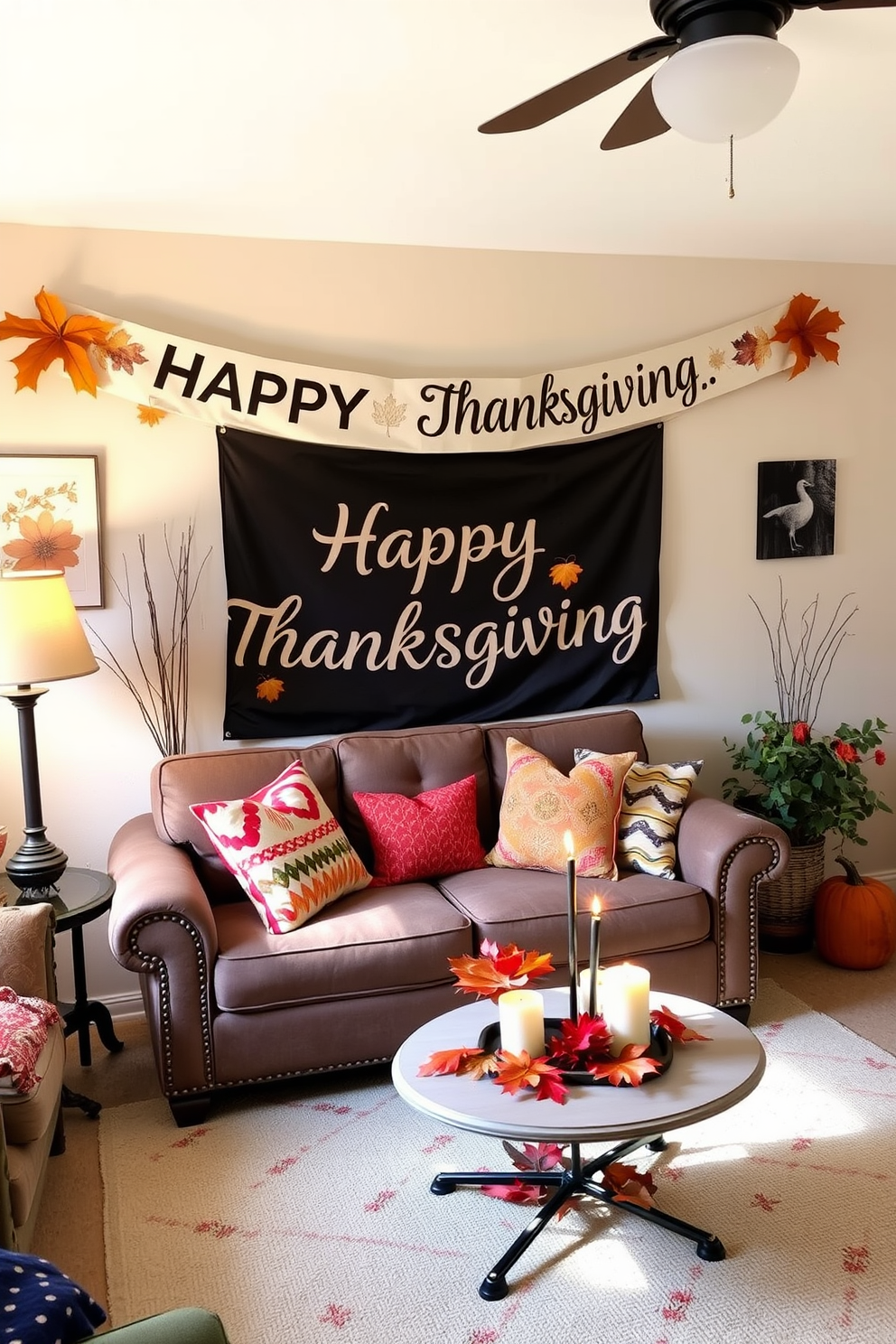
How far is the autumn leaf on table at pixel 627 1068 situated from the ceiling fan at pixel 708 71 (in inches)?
66.8

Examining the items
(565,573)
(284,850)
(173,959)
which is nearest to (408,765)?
(284,850)

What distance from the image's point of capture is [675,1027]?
229cm

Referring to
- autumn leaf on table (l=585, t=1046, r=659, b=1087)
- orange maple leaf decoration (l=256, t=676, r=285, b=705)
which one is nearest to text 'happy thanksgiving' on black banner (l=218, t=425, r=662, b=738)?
orange maple leaf decoration (l=256, t=676, r=285, b=705)

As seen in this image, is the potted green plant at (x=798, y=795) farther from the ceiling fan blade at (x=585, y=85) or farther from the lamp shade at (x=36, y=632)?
the ceiling fan blade at (x=585, y=85)

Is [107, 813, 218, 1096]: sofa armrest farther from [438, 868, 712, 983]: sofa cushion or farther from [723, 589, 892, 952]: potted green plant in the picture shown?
[723, 589, 892, 952]: potted green plant

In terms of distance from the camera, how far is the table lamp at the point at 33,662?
2934 millimetres

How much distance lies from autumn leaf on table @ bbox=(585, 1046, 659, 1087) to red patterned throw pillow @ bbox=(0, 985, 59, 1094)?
3.68 feet

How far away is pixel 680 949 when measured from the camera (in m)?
3.26

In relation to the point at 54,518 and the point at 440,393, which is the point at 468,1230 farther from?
the point at 440,393

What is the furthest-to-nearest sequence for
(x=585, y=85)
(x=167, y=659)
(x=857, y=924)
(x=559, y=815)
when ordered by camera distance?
(x=857, y=924) < (x=167, y=659) < (x=559, y=815) < (x=585, y=85)

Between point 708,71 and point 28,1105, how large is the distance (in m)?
2.28

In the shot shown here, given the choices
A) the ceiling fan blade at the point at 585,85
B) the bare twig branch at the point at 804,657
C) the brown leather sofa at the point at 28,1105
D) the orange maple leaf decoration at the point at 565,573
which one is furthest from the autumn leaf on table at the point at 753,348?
the brown leather sofa at the point at 28,1105

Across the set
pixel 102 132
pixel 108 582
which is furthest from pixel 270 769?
pixel 102 132

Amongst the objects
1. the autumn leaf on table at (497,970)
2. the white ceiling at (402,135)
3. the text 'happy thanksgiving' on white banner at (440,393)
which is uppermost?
the white ceiling at (402,135)
